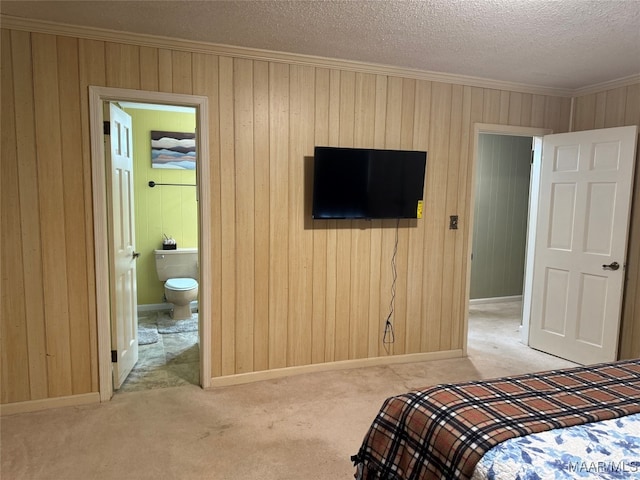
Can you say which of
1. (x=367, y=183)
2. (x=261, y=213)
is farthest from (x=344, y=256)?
(x=261, y=213)

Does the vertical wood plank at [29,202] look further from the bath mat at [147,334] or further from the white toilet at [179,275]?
the white toilet at [179,275]

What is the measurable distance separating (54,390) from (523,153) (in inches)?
232

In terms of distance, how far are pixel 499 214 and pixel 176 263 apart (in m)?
4.25

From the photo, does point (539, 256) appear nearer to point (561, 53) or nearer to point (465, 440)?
point (561, 53)

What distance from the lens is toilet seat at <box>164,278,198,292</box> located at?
4.66 metres

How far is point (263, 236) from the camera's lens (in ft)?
10.8

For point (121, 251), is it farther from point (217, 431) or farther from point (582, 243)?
point (582, 243)

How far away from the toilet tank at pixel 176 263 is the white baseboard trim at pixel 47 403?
2.16 meters

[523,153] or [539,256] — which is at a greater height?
[523,153]

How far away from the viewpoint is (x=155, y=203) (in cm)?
512

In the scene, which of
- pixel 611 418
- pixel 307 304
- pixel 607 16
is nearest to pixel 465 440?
pixel 611 418

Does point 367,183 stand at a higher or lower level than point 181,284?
higher

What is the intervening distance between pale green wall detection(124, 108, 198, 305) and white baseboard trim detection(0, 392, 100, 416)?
2316mm

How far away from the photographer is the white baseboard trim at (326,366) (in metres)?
3.28
